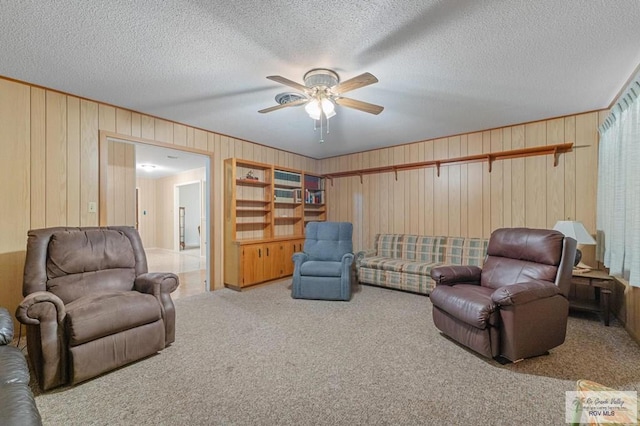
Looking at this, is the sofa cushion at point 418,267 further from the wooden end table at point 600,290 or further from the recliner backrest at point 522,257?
the wooden end table at point 600,290

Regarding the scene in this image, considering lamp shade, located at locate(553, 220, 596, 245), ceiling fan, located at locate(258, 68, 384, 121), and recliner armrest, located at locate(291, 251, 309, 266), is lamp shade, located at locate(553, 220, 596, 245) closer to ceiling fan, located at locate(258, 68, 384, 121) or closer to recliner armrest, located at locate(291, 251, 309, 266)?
ceiling fan, located at locate(258, 68, 384, 121)

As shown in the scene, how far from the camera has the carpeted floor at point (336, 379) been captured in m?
1.60

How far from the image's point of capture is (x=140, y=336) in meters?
2.16

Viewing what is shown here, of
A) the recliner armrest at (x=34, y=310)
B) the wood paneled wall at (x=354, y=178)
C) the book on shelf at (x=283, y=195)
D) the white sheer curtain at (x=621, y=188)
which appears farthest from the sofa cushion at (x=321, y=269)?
the white sheer curtain at (x=621, y=188)

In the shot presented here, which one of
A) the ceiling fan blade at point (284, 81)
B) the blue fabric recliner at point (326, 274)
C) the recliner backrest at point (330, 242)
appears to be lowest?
the blue fabric recliner at point (326, 274)

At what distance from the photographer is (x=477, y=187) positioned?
426 centimetres

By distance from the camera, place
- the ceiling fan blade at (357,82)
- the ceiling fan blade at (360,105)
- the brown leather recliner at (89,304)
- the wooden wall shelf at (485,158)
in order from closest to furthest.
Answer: the brown leather recliner at (89,304) → the ceiling fan blade at (357,82) → the ceiling fan blade at (360,105) → the wooden wall shelf at (485,158)

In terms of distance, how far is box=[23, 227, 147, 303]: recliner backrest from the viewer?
2.22 meters

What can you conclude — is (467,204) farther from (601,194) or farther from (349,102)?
(349,102)

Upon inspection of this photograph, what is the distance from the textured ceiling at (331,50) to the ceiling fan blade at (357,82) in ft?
0.75

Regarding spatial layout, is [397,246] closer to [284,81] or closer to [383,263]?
[383,263]

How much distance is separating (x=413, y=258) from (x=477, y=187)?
145 cm

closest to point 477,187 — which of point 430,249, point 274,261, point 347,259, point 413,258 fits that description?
point 430,249

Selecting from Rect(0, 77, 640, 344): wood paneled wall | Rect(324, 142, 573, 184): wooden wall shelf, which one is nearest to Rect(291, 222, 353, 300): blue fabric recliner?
Rect(0, 77, 640, 344): wood paneled wall
